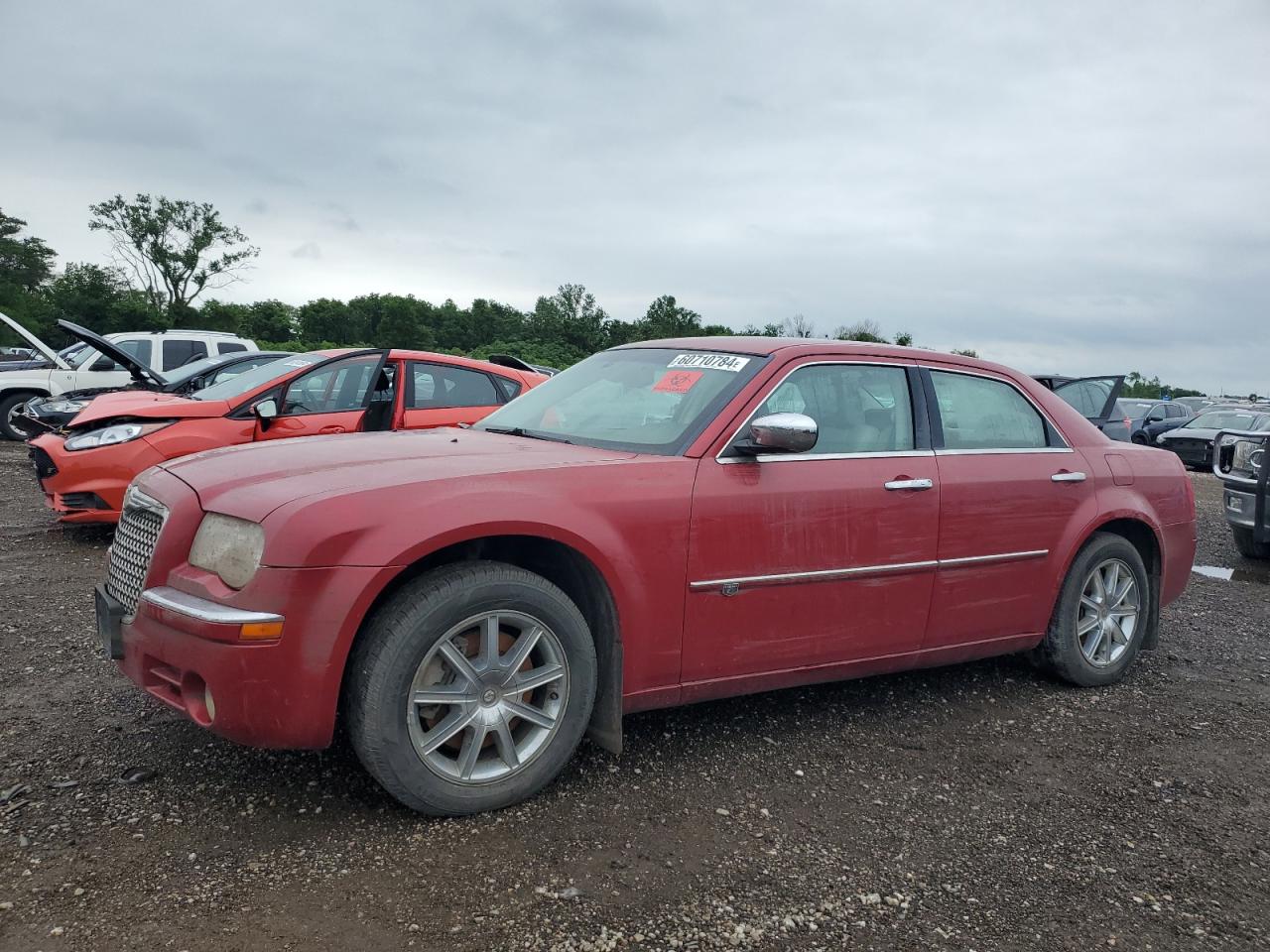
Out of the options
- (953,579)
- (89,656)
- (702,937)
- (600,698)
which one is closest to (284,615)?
(600,698)

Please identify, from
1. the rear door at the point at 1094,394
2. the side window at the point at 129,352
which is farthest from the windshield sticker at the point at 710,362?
the side window at the point at 129,352

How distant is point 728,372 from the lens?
400 centimetres

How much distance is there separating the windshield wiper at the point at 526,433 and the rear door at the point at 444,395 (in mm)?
3622

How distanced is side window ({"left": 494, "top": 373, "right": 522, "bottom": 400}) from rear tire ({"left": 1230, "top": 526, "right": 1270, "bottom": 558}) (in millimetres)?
6413

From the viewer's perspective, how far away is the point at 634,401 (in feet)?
13.5

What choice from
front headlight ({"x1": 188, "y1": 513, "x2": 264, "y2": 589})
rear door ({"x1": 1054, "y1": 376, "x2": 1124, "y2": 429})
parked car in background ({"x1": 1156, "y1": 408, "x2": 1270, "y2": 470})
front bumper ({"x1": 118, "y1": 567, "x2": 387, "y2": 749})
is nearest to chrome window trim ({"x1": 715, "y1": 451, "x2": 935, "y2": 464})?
front bumper ({"x1": 118, "y1": 567, "x2": 387, "y2": 749})

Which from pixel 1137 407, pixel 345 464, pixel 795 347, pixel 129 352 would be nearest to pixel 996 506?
pixel 795 347

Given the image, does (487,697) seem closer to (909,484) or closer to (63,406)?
(909,484)

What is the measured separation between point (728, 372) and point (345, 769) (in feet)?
6.77

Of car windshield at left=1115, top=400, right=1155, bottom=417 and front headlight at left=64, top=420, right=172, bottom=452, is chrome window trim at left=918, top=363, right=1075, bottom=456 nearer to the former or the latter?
front headlight at left=64, top=420, right=172, bottom=452

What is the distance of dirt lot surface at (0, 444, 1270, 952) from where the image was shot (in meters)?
2.61

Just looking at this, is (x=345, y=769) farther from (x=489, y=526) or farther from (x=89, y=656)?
(x=89, y=656)

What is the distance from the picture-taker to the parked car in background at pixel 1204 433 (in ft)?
70.4

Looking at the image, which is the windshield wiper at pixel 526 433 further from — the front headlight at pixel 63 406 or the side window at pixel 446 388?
the front headlight at pixel 63 406
